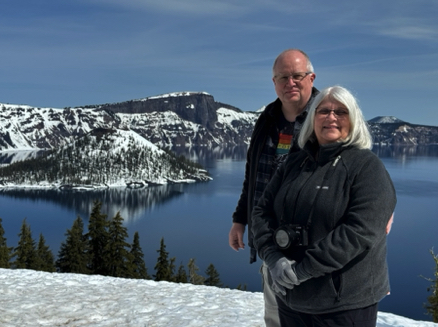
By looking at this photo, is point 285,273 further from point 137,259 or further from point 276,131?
point 137,259

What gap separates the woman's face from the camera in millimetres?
2727

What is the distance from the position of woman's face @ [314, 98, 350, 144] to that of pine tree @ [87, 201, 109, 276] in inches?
1044

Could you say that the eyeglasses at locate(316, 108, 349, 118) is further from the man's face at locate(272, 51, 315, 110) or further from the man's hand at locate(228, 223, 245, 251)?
the man's hand at locate(228, 223, 245, 251)

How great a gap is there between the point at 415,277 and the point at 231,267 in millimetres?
18760

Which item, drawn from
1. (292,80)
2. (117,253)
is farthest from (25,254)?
(292,80)

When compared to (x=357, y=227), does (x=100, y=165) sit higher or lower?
lower

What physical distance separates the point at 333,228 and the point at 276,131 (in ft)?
5.06

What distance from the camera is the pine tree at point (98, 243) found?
2766cm

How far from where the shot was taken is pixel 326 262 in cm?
242

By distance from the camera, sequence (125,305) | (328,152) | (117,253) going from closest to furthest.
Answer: (328,152), (125,305), (117,253)

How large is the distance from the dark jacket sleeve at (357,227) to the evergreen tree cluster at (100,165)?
5522 inches

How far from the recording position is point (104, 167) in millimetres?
158125

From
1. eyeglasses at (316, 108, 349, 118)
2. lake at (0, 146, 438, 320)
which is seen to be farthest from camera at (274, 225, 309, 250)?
lake at (0, 146, 438, 320)

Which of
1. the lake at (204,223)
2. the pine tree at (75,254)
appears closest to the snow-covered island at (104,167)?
the lake at (204,223)
